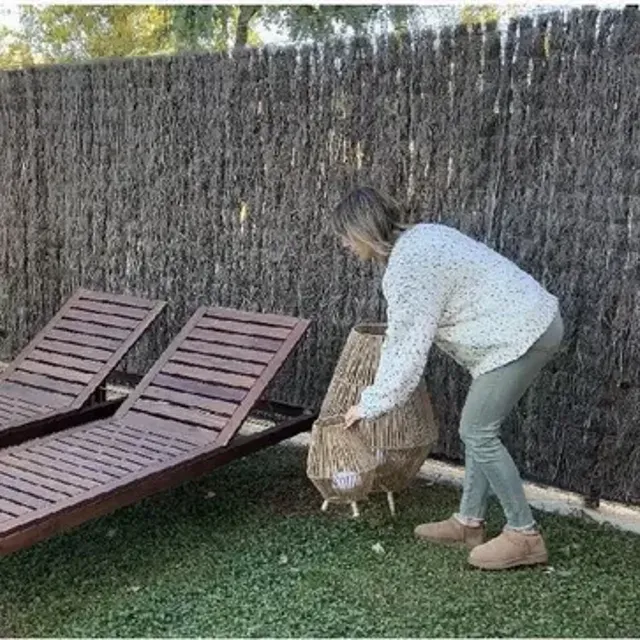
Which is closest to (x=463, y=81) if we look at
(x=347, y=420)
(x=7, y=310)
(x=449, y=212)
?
(x=449, y=212)

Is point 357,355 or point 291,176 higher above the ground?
point 291,176

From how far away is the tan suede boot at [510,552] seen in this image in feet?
10.5

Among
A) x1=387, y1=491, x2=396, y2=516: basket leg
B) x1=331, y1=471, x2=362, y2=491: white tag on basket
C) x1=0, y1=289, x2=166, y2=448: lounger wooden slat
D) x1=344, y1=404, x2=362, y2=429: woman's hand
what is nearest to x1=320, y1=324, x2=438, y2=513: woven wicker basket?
x1=387, y1=491, x2=396, y2=516: basket leg

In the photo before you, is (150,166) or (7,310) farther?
(7,310)

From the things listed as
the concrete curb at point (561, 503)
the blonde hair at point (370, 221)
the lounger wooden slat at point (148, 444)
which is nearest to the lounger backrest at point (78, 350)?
the lounger wooden slat at point (148, 444)

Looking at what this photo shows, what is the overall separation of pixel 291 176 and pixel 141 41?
12.8 feet

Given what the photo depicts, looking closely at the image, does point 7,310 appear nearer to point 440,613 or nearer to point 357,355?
point 357,355

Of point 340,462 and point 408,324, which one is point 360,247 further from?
point 340,462

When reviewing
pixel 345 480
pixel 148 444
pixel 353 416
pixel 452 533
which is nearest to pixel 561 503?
pixel 452 533

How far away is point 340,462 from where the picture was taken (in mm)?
3555

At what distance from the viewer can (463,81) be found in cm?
392

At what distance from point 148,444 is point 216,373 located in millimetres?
591

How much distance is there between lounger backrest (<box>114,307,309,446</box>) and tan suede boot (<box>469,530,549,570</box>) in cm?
114

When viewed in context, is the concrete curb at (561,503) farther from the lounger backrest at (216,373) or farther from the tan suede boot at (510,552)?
the lounger backrest at (216,373)
